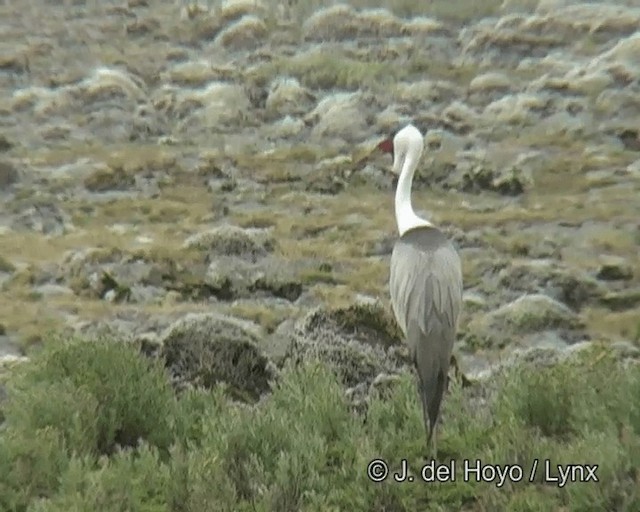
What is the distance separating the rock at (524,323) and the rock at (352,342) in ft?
6.12

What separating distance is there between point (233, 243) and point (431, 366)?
39.4ft

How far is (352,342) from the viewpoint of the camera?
12273mm

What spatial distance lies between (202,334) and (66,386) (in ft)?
9.04

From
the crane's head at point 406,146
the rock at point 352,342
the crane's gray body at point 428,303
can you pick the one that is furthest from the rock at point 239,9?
the crane's gray body at point 428,303

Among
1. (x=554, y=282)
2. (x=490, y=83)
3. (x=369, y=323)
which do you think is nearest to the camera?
(x=369, y=323)

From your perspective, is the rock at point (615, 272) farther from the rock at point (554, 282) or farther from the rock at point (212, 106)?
the rock at point (212, 106)

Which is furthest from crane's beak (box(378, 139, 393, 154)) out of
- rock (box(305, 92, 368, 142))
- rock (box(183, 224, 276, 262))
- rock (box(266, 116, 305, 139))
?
rock (box(266, 116, 305, 139))

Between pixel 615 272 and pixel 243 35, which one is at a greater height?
pixel 615 272

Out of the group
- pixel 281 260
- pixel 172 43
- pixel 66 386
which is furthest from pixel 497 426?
pixel 172 43

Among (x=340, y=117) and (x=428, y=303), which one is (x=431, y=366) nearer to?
(x=428, y=303)

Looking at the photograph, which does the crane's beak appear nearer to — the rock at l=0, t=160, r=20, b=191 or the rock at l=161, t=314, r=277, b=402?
the rock at l=161, t=314, r=277, b=402

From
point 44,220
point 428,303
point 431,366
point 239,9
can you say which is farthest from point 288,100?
point 431,366

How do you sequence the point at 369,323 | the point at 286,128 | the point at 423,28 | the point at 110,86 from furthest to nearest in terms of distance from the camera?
the point at 423,28 < the point at 110,86 < the point at 286,128 < the point at 369,323

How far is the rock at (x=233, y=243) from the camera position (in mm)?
19547
